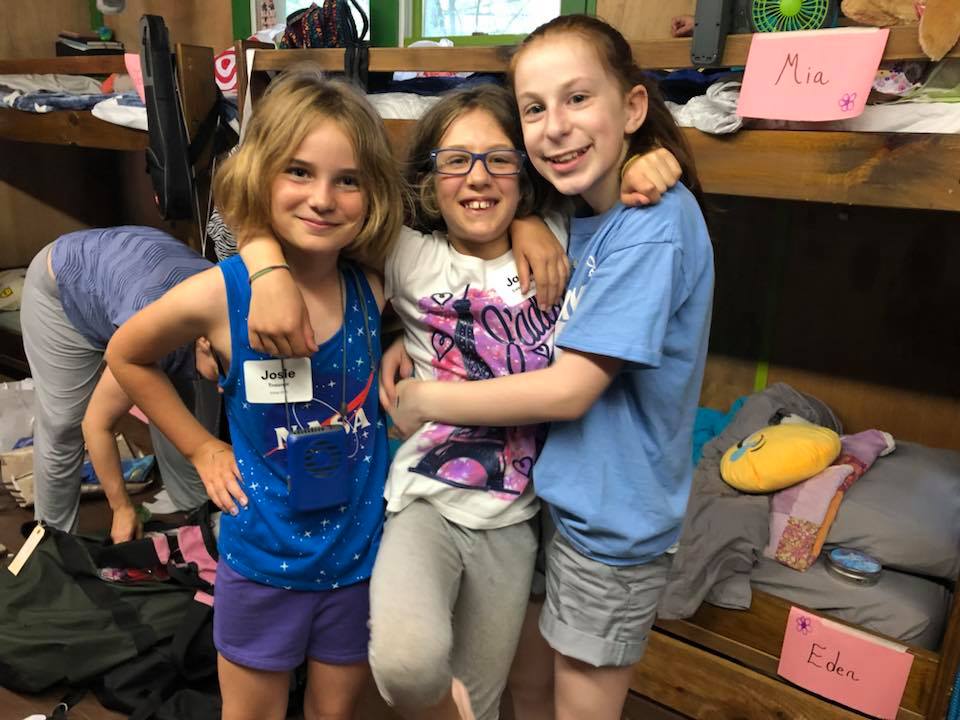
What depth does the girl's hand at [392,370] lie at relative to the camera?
1021mm

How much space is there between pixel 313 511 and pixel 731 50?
103 centimetres

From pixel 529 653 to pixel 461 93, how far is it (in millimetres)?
798

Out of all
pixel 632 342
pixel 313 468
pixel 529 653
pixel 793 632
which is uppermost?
pixel 632 342

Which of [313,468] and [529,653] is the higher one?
[313,468]

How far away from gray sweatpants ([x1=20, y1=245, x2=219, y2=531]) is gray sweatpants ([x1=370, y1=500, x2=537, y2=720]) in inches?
46.5

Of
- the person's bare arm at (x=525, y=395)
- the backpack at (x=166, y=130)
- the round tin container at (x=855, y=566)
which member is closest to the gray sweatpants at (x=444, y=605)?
the person's bare arm at (x=525, y=395)

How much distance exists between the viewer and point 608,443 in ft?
2.97

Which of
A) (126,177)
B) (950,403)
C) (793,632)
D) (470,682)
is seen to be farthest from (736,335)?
(126,177)

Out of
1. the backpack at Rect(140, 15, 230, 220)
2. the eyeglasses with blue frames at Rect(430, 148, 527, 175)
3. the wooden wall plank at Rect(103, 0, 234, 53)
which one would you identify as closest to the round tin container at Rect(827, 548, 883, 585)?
the eyeglasses with blue frames at Rect(430, 148, 527, 175)

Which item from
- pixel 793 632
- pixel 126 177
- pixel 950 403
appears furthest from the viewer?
pixel 126 177

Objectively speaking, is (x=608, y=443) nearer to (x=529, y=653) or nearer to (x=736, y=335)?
(x=529, y=653)

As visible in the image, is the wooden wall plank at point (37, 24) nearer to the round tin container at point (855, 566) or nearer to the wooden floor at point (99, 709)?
the wooden floor at point (99, 709)

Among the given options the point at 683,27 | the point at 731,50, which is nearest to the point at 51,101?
the point at 683,27

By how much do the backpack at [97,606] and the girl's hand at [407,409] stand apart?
90 cm
